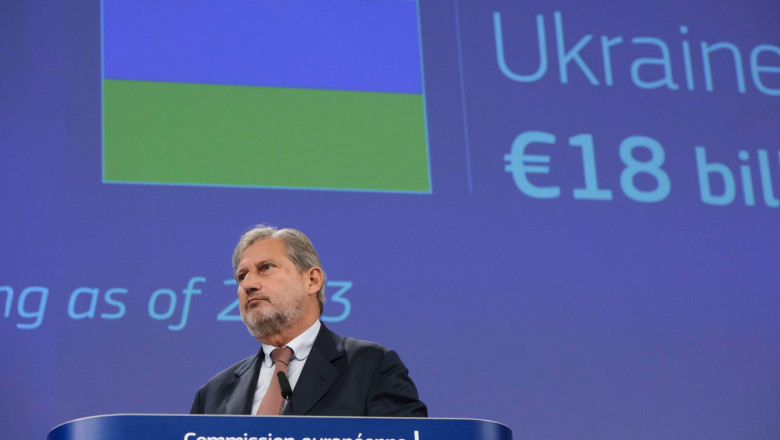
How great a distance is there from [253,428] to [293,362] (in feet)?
2.52

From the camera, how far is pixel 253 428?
6.31 feet

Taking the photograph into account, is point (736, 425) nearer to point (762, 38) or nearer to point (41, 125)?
point (762, 38)

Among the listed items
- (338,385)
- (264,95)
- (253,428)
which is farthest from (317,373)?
(264,95)

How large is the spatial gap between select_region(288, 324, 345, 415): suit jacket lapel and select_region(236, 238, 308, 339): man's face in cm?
10

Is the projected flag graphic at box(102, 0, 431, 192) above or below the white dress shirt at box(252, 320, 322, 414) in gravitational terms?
above

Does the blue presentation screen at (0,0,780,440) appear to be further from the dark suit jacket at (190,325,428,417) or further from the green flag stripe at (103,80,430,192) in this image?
the dark suit jacket at (190,325,428,417)

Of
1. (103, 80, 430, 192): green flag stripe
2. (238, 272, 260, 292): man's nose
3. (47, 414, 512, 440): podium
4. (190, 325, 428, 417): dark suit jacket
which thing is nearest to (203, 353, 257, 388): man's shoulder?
(190, 325, 428, 417): dark suit jacket

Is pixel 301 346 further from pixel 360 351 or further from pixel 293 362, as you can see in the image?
pixel 360 351

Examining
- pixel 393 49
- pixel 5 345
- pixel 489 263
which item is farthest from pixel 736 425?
pixel 5 345

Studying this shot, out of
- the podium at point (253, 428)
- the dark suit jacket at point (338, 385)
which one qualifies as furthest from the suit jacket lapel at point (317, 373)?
the podium at point (253, 428)

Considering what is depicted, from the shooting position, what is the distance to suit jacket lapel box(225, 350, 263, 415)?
2.63 m

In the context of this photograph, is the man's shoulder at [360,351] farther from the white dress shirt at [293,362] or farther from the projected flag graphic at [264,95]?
the projected flag graphic at [264,95]

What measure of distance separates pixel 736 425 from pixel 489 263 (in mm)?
1111

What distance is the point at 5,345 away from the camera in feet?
12.1
